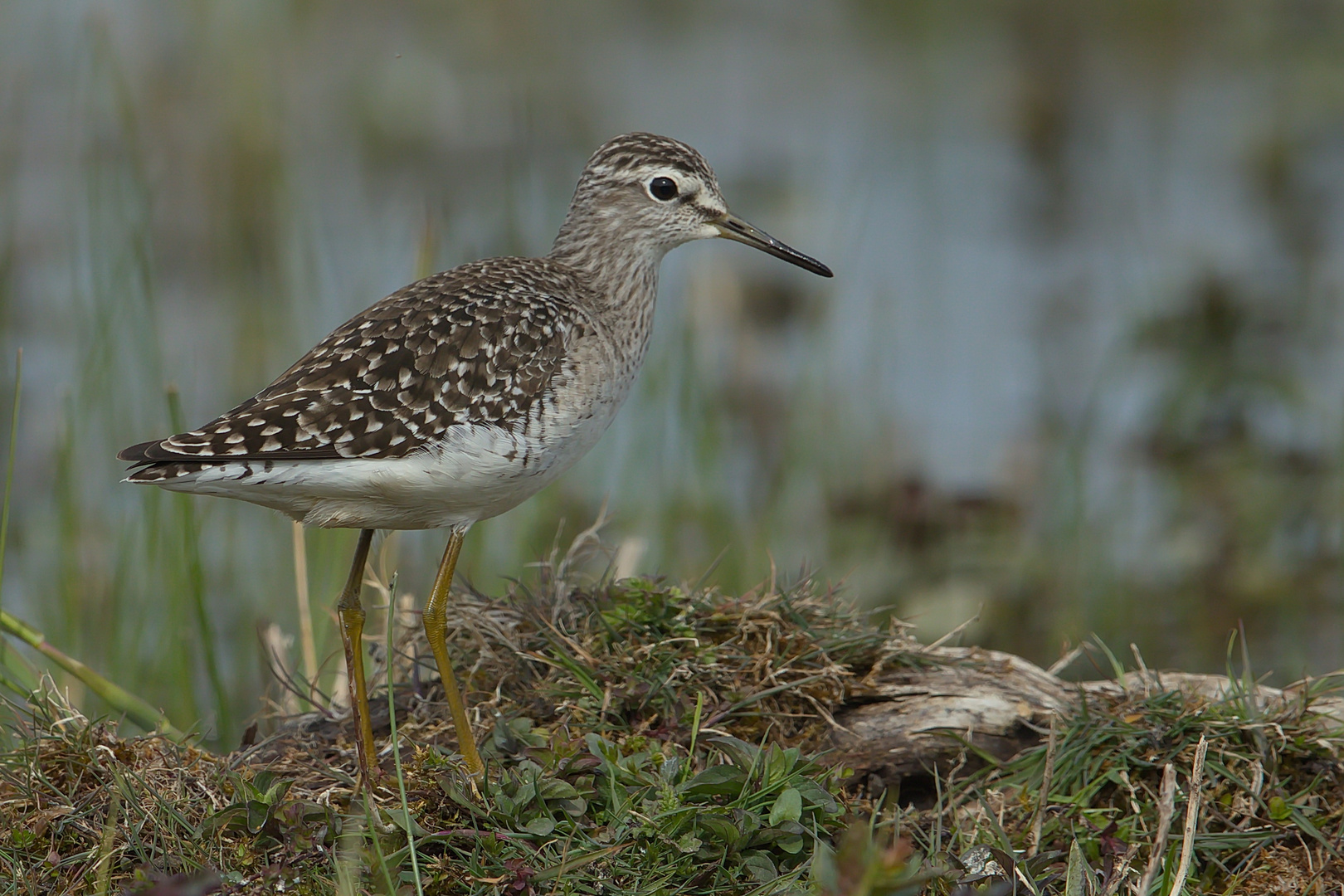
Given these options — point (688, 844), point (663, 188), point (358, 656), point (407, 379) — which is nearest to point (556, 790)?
point (688, 844)

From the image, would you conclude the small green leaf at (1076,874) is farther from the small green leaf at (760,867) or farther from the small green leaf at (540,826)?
the small green leaf at (540,826)

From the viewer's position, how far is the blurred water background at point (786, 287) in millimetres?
7035

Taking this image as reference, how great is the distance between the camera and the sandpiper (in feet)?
13.7

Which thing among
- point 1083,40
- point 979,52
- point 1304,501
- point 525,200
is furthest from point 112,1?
point 1304,501

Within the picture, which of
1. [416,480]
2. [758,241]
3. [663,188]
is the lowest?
[416,480]

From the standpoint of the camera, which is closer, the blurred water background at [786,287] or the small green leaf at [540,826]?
the small green leaf at [540,826]

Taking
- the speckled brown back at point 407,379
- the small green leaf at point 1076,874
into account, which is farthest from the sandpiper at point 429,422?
the small green leaf at point 1076,874

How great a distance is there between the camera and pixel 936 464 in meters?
8.70

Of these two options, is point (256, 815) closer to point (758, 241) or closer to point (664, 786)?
point (664, 786)

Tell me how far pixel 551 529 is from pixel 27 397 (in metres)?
3.55

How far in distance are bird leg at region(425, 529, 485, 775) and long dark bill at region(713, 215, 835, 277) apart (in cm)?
176

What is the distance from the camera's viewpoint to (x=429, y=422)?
436 cm

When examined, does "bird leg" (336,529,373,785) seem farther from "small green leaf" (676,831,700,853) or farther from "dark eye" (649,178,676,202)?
"dark eye" (649,178,676,202)

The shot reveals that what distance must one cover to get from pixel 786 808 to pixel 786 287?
6088 millimetres
